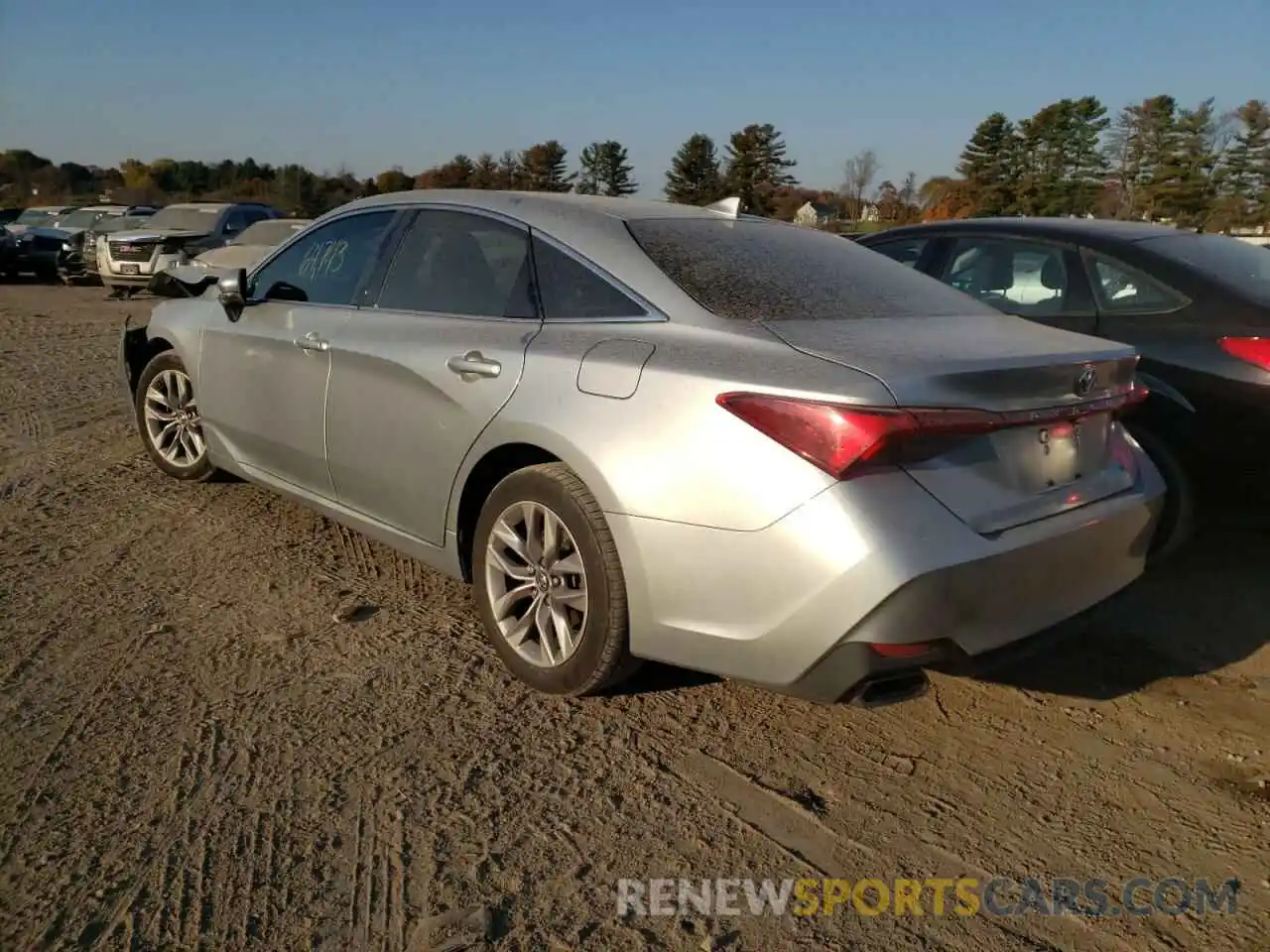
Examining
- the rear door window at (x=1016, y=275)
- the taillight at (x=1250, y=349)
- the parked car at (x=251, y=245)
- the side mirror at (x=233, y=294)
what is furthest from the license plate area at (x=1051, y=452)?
the parked car at (x=251, y=245)

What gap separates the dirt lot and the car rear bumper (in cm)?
39

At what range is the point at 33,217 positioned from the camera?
1132 inches

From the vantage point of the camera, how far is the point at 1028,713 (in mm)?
3229

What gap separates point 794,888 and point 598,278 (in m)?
1.87

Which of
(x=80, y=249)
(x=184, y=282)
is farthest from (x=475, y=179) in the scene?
(x=184, y=282)

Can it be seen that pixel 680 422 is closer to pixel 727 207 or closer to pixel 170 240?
pixel 727 207

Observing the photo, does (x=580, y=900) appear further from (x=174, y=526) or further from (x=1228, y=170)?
(x=1228, y=170)

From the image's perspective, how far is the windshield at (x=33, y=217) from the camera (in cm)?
2819

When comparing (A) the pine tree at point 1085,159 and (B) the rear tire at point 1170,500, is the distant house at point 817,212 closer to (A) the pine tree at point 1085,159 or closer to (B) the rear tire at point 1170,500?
(A) the pine tree at point 1085,159

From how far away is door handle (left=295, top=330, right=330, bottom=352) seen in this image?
13.1ft

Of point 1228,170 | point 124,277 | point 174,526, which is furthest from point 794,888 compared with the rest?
point 1228,170

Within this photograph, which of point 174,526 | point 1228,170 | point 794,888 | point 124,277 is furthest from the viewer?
point 1228,170

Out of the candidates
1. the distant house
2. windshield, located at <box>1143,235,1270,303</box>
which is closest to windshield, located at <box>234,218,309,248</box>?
windshield, located at <box>1143,235,1270,303</box>

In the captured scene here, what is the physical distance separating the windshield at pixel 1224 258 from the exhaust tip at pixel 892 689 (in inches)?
109
